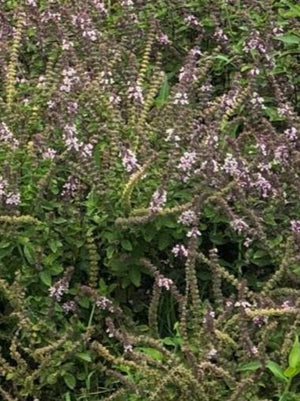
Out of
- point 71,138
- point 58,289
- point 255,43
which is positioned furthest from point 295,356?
point 255,43

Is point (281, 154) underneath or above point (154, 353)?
above

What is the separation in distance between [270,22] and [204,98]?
2.17 feet

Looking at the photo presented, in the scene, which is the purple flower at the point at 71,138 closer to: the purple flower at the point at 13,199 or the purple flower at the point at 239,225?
the purple flower at the point at 13,199

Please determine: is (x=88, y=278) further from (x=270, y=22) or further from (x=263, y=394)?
(x=270, y=22)

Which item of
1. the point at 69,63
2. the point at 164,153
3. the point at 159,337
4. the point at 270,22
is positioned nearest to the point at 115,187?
the point at 164,153

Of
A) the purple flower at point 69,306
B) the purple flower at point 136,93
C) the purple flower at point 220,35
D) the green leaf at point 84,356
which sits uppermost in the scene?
the purple flower at point 220,35

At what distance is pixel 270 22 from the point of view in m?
4.21

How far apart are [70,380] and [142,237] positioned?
0.50 metres

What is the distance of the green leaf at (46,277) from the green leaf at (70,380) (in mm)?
285

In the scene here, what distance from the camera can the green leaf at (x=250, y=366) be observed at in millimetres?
2904

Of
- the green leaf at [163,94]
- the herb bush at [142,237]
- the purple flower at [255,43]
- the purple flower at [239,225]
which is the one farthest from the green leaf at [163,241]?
the purple flower at [255,43]

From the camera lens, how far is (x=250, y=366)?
115 inches

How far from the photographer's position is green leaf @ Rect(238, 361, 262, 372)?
9.53ft

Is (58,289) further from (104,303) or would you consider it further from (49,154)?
(49,154)
